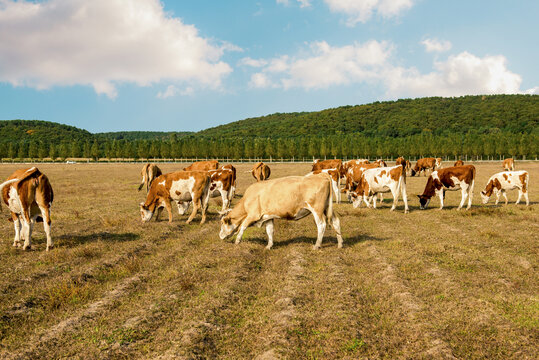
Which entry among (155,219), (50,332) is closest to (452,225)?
(155,219)

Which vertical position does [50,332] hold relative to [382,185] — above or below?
below

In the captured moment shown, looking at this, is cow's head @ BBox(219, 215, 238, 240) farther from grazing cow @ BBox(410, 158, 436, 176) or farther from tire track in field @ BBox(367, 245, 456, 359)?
grazing cow @ BBox(410, 158, 436, 176)

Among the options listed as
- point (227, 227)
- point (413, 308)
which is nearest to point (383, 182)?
point (227, 227)

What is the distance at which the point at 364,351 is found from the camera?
5004mm

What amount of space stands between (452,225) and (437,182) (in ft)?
16.6

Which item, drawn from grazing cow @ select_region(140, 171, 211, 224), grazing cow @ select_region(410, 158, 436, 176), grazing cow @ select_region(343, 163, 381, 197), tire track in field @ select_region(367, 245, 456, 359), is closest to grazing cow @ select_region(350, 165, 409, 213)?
grazing cow @ select_region(343, 163, 381, 197)

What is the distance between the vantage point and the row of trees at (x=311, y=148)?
359 feet

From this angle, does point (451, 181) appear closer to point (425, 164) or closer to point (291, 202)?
point (291, 202)

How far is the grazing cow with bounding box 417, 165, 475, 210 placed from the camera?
1827cm

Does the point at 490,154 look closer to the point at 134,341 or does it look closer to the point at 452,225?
the point at 452,225

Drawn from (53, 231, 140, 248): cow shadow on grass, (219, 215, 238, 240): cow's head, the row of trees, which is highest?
the row of trees

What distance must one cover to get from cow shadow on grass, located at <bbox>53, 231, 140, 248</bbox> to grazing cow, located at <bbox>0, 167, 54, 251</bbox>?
897 millimetres

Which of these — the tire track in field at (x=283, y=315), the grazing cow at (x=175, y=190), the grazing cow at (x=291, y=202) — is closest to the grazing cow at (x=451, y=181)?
the grazing cow at (x=291, y=202)

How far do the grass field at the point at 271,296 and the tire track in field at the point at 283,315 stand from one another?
23mm
